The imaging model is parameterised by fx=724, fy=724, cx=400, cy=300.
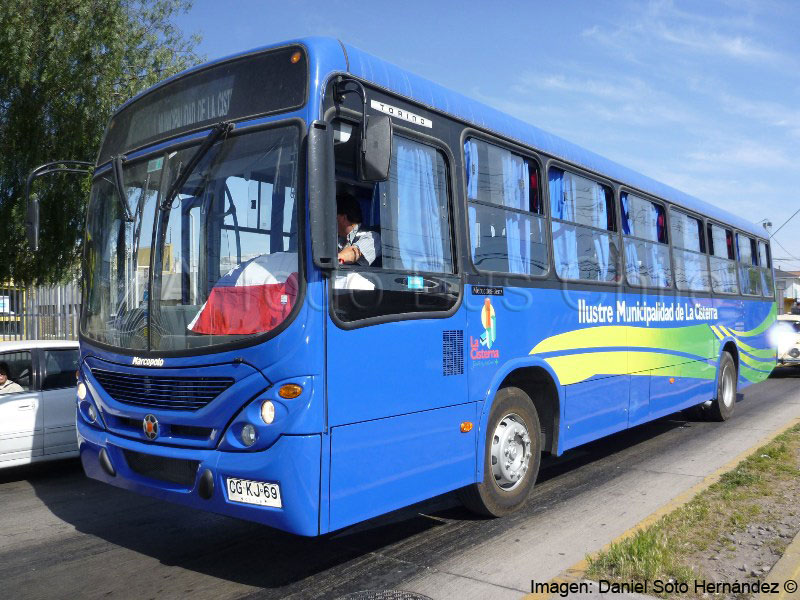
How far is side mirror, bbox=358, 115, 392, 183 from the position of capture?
4207 millimetres

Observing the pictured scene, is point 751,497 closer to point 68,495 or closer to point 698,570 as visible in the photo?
point 698,570

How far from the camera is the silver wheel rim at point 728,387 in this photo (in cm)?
1123

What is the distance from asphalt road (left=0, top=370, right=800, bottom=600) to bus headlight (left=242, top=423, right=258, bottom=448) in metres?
1.00

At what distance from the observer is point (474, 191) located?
18.4 feet

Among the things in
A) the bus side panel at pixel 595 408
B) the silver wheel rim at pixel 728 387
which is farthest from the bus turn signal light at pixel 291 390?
the silver wheel rim at pixel 728 387

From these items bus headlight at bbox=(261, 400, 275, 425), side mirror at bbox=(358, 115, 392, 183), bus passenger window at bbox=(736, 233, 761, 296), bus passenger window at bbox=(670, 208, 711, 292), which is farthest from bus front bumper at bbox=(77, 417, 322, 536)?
bus passenger window at bbox=(736, 233, 761, 296)

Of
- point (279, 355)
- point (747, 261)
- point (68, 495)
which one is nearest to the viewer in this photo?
point (279, 355)

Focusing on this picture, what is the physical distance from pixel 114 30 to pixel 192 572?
12108mm

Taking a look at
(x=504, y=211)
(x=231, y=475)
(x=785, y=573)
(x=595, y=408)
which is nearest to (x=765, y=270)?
(x=595, y=408)

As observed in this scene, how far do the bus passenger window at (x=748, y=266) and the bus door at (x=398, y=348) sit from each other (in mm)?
8854

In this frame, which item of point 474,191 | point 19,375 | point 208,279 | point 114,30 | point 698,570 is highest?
point 114,30

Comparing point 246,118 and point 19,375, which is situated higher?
point 246,118

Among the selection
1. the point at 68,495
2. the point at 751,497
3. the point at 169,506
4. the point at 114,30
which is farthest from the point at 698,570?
the point at 114,30

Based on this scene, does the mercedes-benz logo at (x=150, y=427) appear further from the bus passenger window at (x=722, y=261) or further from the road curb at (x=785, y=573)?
the bus passenger window at (x=722, y=261)
